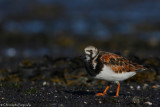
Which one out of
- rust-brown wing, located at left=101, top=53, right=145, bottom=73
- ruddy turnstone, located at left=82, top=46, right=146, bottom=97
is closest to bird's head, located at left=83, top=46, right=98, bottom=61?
ruddy turnstone, located at left=82, top=46, right=146, bottom=97

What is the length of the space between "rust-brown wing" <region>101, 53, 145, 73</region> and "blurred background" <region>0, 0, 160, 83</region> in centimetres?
485

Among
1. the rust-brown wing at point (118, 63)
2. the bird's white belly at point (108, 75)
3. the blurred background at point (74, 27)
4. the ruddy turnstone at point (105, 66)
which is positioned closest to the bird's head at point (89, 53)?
the ruddy turnstone at point (105, 66)

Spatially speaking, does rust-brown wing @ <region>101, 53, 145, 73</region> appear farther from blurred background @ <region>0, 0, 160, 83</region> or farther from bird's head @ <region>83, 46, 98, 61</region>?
blurred background @ <region>0, 0, 160, 83</region>

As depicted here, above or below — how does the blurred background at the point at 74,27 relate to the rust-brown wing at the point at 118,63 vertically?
above

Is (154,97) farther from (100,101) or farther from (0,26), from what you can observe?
(0,26)

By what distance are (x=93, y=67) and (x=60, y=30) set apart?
409 inches

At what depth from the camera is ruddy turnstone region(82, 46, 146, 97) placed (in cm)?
575

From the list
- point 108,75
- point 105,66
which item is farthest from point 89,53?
point 108,75

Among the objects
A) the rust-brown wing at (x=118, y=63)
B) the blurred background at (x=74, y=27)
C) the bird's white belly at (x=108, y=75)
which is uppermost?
the blurred background at (x=74, y=27)

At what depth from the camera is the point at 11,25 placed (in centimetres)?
1705

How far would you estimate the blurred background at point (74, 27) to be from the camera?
1389 centimetres

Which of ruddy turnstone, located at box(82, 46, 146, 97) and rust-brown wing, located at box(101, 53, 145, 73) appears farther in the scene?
rust-brown wing, located at box(101, 53, 145, 73)

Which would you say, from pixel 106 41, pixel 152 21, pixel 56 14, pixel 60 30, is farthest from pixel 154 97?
pixel 56 14

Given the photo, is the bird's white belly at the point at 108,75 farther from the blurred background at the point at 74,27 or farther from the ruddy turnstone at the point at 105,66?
the blurred background at the point at 74,27
